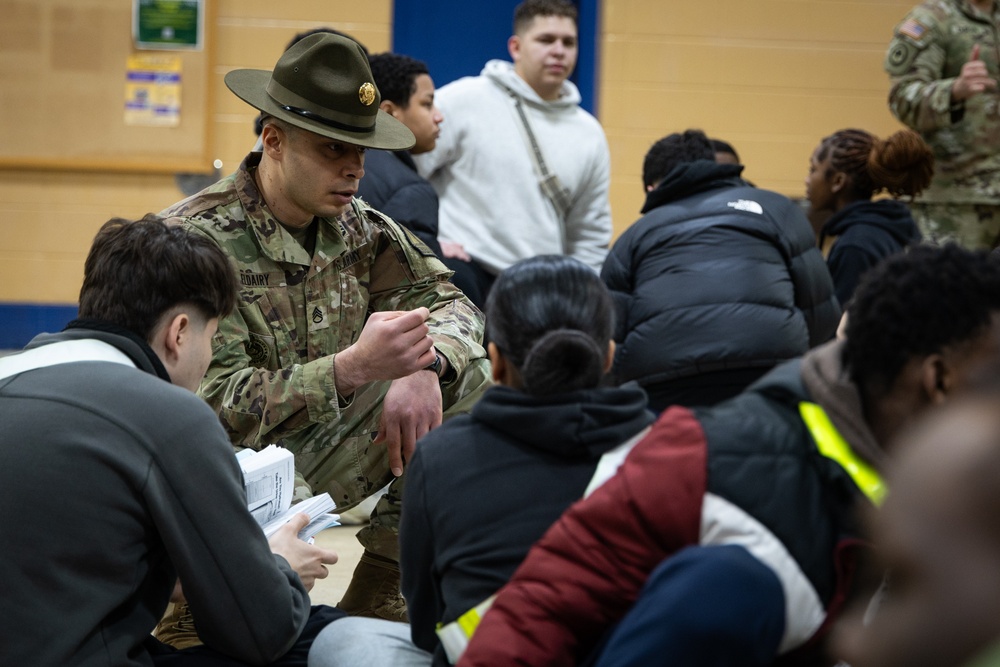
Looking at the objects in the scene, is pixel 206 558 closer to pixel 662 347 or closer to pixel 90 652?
pixel 90 652

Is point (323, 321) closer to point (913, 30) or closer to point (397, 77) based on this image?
point (397, 77)

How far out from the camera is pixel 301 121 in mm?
2631

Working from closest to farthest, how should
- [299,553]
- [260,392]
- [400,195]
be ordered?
[299,553], [260,392], [400,195]

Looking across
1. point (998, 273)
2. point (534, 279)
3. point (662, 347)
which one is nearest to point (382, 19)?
point (662, 347)

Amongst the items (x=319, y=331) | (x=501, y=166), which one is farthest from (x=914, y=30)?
(x=319, y=331)

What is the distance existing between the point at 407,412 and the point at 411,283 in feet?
1.56

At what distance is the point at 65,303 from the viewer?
600cm

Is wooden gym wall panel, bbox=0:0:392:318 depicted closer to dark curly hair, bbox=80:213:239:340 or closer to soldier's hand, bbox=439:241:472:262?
soldier's hand, bbox=439:241:472:262

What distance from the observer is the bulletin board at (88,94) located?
19.1 feet

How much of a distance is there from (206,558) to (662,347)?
1955 mm

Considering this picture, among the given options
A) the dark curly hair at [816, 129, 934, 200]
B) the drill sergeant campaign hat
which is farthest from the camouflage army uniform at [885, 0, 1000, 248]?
the drill sergeant campaign hat

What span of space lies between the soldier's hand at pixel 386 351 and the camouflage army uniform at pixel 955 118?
120 inches

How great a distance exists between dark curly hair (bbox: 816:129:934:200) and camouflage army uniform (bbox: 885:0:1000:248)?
2.17 ft

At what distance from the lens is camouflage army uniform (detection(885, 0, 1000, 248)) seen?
4.77 m
